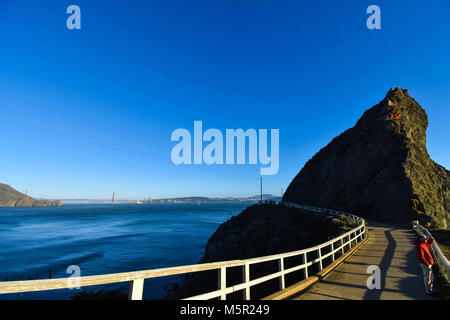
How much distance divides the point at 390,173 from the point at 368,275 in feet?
96.6

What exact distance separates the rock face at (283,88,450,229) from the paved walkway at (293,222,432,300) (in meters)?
20.4

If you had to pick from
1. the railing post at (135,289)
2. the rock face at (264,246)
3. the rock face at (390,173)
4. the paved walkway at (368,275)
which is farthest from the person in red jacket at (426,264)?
the rock face at (390,173)

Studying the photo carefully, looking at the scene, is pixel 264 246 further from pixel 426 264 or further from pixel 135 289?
pixel 135 289

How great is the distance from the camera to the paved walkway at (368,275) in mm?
5605

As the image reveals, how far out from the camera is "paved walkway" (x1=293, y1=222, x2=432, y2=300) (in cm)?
561

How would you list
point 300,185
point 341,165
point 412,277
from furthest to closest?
1. point 300,185
2. point 341,165
3. point 412,277

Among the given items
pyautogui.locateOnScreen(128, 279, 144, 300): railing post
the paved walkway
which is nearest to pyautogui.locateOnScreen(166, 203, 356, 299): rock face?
the paved walkway

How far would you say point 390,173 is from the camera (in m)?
30.3

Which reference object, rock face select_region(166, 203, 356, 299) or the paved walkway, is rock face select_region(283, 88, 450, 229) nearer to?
rock face select_region(166, 203, 356, 299)
